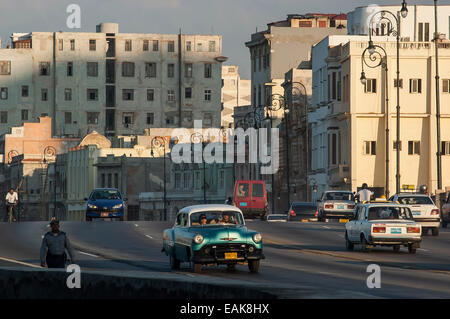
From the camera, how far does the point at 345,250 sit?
3953 cm

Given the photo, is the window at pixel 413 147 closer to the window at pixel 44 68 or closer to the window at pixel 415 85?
the window at pixel 415 85

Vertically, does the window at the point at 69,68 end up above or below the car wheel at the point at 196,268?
above

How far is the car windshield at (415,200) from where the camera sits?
4844 cm

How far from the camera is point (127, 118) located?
17050 centimetres

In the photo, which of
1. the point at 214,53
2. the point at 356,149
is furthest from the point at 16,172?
the point at 356,149

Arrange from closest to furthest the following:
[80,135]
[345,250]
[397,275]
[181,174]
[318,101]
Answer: [397,275] → [345,250] → [318,101] → [181,174] → [80,135]

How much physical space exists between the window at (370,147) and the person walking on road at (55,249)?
214 feet

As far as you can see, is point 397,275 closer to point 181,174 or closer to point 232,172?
point 232,172

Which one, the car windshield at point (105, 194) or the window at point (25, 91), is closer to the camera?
the car windshield at point (105, 194)

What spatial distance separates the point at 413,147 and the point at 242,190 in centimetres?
2744

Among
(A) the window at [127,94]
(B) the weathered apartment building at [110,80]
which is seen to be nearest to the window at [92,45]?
(B) the weathered apartment building at [110,80]

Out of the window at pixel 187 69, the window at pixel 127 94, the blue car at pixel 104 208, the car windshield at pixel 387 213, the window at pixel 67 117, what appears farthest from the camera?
the window at pixel 187 69
